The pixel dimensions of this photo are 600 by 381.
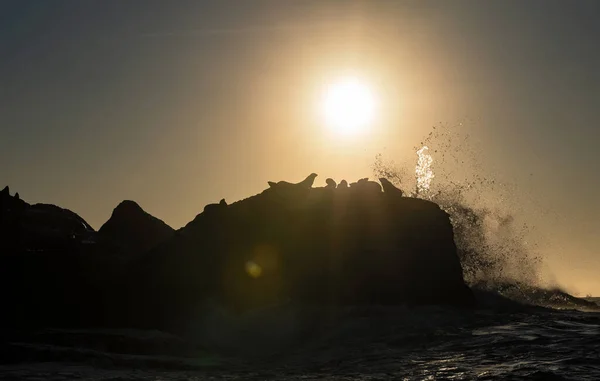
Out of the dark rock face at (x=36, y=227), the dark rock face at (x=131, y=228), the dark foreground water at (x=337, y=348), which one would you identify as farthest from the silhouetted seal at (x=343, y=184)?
the dark rock face at (x=36, y=227)

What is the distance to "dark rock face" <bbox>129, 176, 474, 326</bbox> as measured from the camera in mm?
32781

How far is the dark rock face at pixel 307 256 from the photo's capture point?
3278 centimetres

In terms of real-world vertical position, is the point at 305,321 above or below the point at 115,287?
below

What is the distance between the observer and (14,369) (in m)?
18.4

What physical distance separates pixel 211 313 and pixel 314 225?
25.0ft

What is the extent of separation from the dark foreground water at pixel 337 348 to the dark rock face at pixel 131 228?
1209 cm

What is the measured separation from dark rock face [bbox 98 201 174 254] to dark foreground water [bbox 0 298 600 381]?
12089 mm

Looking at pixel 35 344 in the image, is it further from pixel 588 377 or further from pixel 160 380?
pixel 588 377

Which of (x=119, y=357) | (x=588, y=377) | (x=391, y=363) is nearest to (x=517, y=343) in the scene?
(x=391, y=363)

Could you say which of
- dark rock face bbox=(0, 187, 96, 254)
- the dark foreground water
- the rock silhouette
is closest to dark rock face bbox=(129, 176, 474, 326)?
the rock silhouette

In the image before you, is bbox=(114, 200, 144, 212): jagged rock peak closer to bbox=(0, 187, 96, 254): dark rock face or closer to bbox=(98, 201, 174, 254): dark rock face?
bbox=(98, 201, 174, 254): dark rock face

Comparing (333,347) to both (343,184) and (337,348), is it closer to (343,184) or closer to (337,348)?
(337,348)

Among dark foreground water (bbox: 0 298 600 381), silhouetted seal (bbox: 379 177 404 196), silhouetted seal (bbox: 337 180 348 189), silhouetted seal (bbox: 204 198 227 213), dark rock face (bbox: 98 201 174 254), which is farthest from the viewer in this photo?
dark rock face (bbox: 98 201 174 254)

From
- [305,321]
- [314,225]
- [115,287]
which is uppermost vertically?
[314,225]
